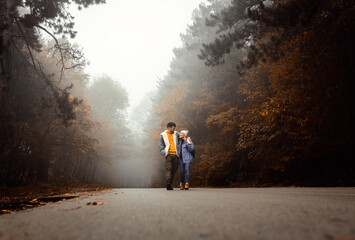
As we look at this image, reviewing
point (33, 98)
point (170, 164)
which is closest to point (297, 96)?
point (170, 164)

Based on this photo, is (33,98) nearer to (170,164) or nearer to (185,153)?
(170,164)

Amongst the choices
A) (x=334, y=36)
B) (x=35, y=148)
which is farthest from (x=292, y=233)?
(x=35, y=148)

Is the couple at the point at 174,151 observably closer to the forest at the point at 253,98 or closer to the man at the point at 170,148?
the man at the point at 170,148

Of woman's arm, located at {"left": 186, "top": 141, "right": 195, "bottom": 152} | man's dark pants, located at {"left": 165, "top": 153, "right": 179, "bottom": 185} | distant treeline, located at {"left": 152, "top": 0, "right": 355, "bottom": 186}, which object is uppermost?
distant treeline, located at {"left": 152, "top": 0, "right": 355, "bottom": 186}

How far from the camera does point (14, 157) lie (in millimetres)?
12641

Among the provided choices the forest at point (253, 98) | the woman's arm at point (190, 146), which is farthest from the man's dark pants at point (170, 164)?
the forest at point (253, 98)

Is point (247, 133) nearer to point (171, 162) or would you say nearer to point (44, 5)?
point (171, 162)

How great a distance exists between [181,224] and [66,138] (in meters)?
17.2

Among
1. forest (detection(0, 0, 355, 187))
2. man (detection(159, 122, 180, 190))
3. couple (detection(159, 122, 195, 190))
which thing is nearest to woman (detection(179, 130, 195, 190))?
couple (detection(159, 122, 195, 190))

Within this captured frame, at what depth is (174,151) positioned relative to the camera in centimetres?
791

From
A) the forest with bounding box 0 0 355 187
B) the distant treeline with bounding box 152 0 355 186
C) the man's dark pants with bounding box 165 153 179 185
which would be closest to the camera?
the man's dark pants with bounding box 165 153 179 185

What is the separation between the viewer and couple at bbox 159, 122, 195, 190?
7809 mm

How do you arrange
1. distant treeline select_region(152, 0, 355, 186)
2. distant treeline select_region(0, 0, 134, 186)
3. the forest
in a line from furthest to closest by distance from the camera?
1. distant treeline select_region(0, 0, 134, 186)
2. the forest
3. distant treeline select_region(152, 0, 355, 186)

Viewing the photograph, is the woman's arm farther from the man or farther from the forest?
the forest
